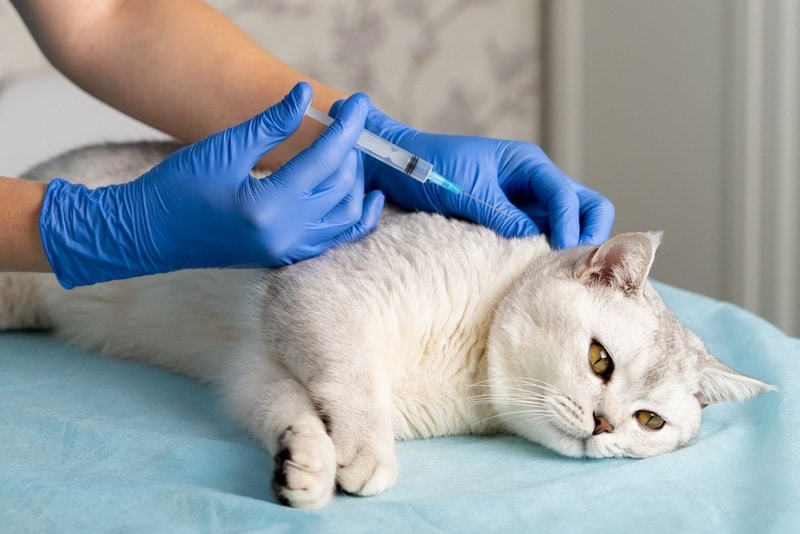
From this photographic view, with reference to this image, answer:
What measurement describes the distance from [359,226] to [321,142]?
19cm

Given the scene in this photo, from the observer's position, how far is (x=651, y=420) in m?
1.19

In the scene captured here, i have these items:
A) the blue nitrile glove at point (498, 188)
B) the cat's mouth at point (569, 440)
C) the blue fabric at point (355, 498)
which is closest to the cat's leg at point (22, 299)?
the blue fabric at point (355, 498)

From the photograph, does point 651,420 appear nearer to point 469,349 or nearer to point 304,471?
point 469,349

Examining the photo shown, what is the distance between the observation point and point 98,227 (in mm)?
1186

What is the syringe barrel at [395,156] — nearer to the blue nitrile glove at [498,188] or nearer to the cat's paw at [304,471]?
the blue nitrile glove at [498,188]

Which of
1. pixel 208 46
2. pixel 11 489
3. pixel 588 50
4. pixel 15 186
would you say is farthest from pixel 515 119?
pixel 11 489

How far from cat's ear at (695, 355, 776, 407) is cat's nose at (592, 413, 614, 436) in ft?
0.64

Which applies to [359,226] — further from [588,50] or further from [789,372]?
[588,50]

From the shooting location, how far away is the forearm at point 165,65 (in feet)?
5.19

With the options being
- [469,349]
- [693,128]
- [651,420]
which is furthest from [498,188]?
[693,128]

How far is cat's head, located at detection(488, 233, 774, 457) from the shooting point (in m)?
1.14

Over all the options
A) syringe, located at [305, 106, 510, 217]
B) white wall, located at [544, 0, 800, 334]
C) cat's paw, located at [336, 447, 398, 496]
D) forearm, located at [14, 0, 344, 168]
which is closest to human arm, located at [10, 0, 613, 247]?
forearm, located at [14, 0, 344, 168]

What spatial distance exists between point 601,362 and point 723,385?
7.6 inches

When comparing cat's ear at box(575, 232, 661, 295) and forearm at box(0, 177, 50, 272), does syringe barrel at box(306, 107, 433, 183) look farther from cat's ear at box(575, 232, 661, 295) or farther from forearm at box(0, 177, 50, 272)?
forearm at box(0, 177, 50, 272)
